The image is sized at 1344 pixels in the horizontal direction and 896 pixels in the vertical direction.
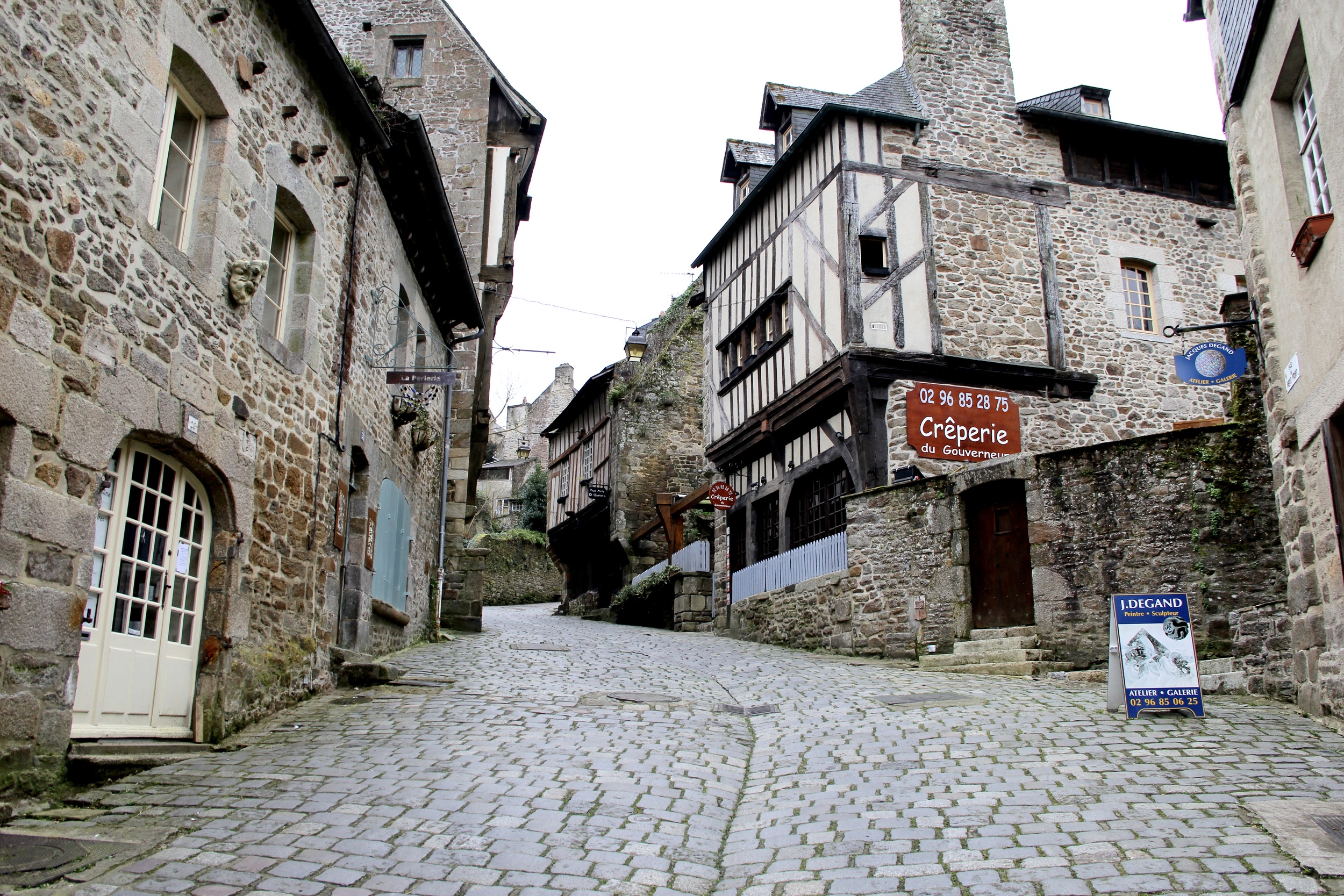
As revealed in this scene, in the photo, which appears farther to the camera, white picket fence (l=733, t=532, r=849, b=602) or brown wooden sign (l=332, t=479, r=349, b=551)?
white picket fence (l=733, t=532, r=849, b=602)

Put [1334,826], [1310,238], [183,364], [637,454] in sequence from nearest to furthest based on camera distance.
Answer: [1334,826]
[183,364]
[1310,238]
[637,454]

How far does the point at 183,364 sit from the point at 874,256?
9879mm

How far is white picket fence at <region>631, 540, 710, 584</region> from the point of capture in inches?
712

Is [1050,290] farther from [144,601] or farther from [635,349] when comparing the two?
[635,349]

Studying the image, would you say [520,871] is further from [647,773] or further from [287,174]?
[287,174]

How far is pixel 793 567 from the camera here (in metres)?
13.9

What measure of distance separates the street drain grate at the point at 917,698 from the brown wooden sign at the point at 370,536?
483cm

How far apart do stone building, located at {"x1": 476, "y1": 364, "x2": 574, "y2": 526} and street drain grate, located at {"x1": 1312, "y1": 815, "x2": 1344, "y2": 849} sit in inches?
1497

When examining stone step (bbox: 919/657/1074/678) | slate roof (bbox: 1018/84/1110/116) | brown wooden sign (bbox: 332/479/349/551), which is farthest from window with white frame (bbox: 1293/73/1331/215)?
slate roof (bbox: 1018/84/1110/116)

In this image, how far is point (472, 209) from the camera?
52.0ft

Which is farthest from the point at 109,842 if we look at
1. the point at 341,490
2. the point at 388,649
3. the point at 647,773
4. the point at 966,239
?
the point at 966,239

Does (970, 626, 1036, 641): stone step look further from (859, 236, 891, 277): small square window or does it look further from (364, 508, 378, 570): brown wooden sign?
(364, 508, 378, 570): brown wooden sign

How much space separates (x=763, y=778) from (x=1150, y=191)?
12.9 meters

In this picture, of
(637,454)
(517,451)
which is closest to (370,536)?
(637,454)
